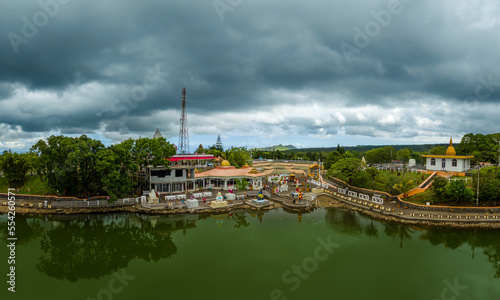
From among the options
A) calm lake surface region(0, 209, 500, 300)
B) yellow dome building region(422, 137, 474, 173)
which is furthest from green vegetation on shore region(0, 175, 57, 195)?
yellow dome building region(422, 137, 474, 173)

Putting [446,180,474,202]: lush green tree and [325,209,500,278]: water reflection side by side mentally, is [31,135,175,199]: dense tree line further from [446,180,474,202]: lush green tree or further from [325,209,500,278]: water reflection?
[446,180,474,202]: lush green tree

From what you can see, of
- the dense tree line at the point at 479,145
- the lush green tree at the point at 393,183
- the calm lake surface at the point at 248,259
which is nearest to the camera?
the calm lake surface at the point at 248,259

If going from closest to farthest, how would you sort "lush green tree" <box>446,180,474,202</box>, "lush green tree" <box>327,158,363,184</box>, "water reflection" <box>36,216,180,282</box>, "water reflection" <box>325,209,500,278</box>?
1. "water reflection" <box>36,216,180,282</box>
2. "water reflection" <box>325,209,500,278</box>
3. "lush green tree" <box>446,180,474,202</box>
4. "lush green tree" <box>327,158,363,184</box>

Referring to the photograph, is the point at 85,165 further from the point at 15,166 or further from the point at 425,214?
the point at 425,214

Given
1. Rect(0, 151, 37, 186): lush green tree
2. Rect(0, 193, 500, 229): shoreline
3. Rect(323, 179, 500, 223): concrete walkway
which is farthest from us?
Rect(0, 151, 37, 186): lush green tree

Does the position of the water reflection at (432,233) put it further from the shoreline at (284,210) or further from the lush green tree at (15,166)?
the lush green tree at (15,166)

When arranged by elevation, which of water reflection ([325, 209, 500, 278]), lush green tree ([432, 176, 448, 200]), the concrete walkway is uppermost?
lush green tree ([432, 176, 448, 200])

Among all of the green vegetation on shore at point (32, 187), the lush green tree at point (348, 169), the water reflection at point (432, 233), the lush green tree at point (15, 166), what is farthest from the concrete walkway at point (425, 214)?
the lush green tree at point (15, 166)
